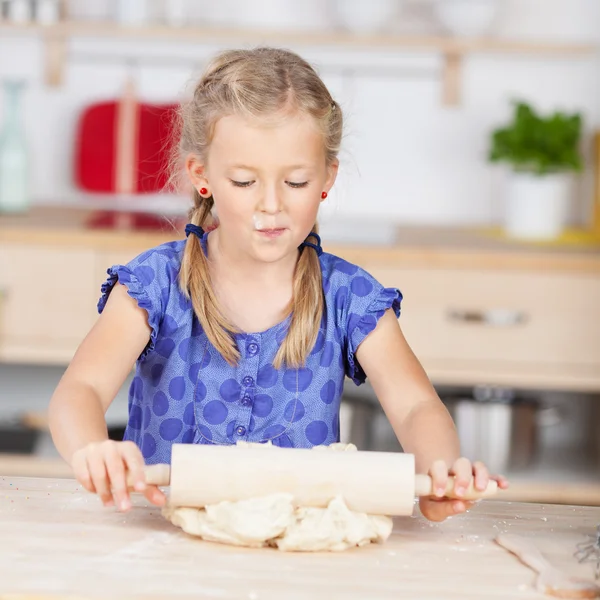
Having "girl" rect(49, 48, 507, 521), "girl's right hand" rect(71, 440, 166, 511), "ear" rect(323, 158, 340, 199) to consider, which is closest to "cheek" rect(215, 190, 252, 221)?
"girl" rect(49, 48, 507, 521)

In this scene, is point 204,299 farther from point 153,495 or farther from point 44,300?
point 44,300

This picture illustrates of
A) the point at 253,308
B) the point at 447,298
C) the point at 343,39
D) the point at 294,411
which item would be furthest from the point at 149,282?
the point at 343,39

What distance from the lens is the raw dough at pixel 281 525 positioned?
0.96 metres

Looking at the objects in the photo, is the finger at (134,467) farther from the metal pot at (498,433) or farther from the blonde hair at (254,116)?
the metal pot at (498,433)

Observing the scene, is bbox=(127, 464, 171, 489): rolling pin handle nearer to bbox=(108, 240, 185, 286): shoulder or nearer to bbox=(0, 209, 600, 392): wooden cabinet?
bbox=(108, 240, 185, 286): shoulder

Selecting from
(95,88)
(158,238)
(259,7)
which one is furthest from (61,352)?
(259,7)

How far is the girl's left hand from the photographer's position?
39.8 inches

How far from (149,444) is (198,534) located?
432mm

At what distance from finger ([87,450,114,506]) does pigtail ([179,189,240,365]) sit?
0.38 meters

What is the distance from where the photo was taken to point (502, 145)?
2.64 metres

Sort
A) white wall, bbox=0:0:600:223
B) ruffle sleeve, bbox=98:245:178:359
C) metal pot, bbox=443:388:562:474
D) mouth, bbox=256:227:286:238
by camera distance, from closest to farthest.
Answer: mouth, bbox=256:227:286:238, ruffle sleeve, bbox=98:245:178:359, metal pot, bbox=443:388:562:474, white wall, bbox=0:0:600:223

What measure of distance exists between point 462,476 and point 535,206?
1.71 m

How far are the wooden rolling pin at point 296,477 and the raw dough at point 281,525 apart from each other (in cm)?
1

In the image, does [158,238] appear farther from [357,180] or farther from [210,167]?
[210,167]
